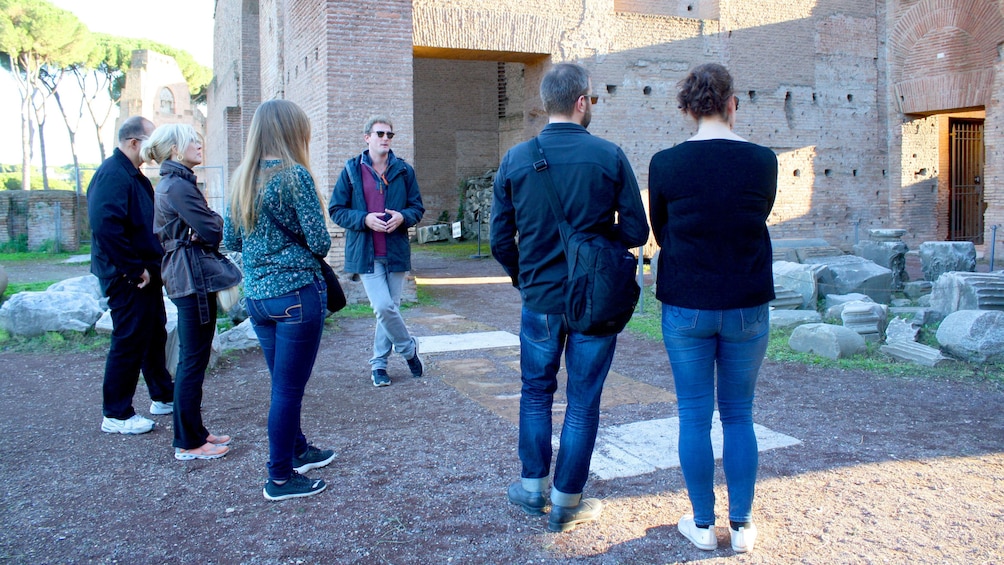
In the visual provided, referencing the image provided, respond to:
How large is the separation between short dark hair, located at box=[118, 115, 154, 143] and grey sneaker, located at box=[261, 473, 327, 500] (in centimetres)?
219

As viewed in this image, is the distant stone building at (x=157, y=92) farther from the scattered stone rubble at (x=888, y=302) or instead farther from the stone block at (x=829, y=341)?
the stone block at (x=829, y=341)

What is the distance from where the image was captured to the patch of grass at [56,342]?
673 centimetres

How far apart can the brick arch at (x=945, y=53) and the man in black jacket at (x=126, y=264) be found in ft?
47.0

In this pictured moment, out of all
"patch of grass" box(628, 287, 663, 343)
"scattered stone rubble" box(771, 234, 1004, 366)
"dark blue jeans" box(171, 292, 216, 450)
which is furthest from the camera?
"patch of grass" box(628, 287, 663, 343)

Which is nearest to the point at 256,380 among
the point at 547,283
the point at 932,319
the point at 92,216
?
the point at 92,216

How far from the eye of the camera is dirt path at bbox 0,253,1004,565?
2.79m

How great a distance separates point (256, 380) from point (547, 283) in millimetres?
3409

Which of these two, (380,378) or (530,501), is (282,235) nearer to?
(530,501)

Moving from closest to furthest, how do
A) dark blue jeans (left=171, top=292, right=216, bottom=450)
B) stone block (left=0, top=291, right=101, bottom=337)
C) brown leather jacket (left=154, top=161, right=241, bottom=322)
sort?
brown leather jacket (left=154, top=161, right=241, bottom=322) < dark blue jeans (left=171, top=292, right=216, bottom=450) < stone block (left=0, top=291, right=101, bottom=337)

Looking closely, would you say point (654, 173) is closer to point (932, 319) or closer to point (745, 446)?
point (745, 446)

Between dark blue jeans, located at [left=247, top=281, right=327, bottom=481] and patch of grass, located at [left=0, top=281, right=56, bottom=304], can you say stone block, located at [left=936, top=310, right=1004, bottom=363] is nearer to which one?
dark blue jeans, located at [left=247, top=281, right=327, bottom=481]

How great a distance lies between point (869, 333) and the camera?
6.64 m

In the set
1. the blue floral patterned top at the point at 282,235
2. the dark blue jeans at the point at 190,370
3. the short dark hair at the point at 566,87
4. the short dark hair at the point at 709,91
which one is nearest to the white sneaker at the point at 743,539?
the short dark hair at the point at 709,91

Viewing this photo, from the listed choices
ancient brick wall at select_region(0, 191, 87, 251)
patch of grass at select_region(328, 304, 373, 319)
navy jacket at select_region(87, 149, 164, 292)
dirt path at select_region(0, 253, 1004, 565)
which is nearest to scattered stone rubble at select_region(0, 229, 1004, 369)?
patch of grass at select_region(328, 304, 373, 319)
